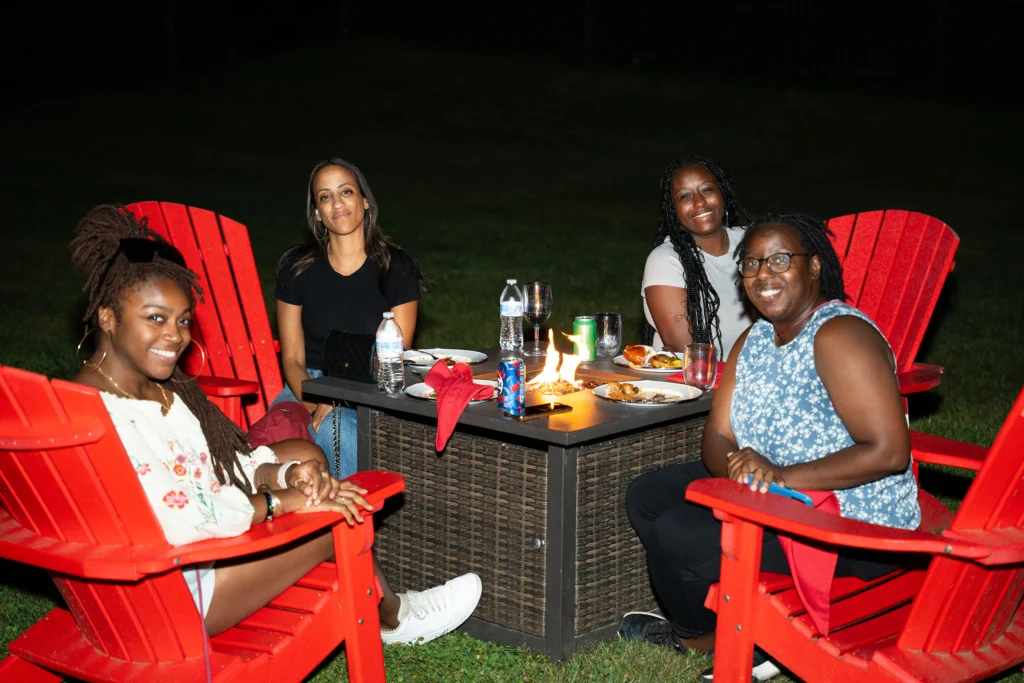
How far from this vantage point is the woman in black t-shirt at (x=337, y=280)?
5.09 metres

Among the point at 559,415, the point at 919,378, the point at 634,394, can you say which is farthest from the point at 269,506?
the point at 919,378

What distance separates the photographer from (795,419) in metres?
3.55

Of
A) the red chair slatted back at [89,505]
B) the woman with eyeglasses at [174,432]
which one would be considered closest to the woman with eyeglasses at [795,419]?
the woman with eyeglasses at [174,432]

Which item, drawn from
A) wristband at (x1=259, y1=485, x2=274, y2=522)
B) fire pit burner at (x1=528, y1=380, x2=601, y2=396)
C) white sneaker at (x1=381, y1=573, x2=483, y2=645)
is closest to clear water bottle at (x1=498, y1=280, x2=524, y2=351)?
fire pit burner at (x1=528, y1=380, x2=601, y2=396)

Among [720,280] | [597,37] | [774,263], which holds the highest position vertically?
[597,37]

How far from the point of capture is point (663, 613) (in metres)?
4.36

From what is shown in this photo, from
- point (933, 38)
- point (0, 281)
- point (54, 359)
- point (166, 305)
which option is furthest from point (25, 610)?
point (933, 38)

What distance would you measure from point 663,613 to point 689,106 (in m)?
20.7

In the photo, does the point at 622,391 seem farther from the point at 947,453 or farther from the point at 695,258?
the point at 695,258

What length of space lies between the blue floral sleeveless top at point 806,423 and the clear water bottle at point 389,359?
3.99 ft

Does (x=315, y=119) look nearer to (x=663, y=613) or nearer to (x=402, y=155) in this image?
(x=402, y=155)

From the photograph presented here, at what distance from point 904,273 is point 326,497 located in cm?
298

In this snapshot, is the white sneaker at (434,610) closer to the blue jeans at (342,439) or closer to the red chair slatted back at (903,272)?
the blue jeans at (342,439)

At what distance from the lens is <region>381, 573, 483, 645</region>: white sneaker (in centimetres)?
407
